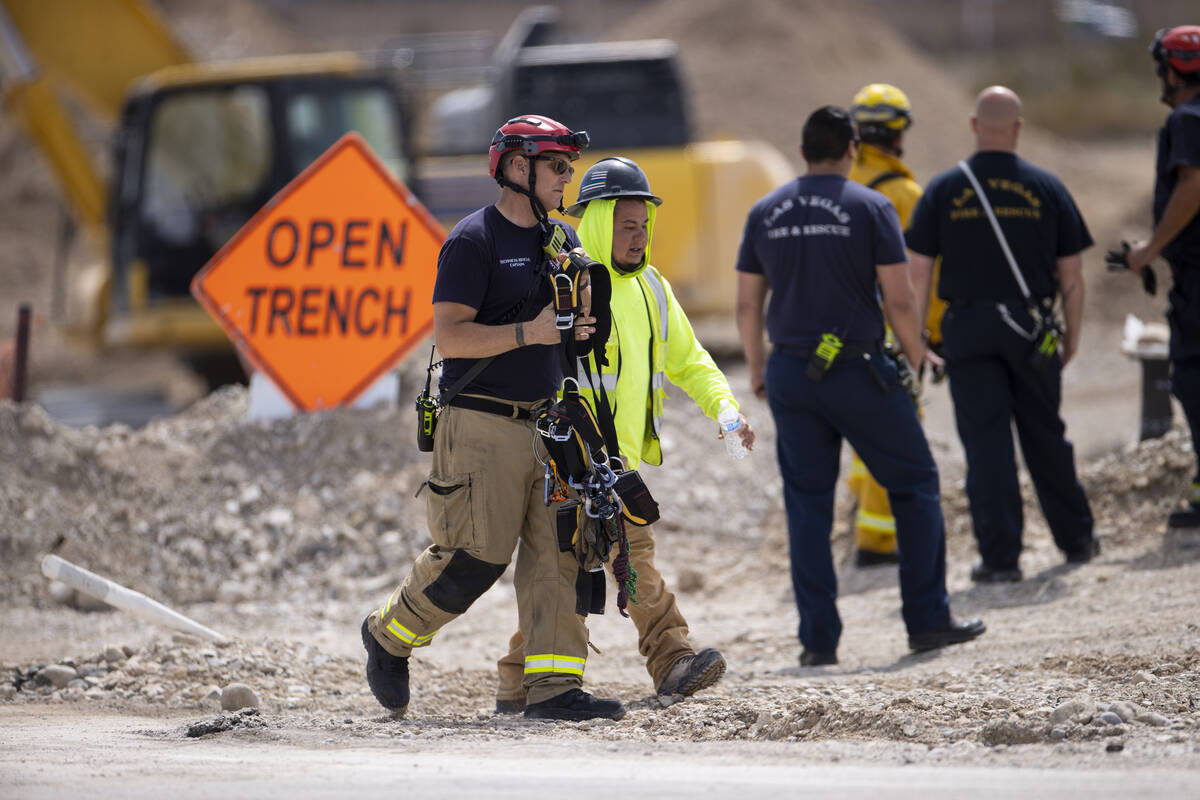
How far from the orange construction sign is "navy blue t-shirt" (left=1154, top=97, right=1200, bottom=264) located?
409 cm

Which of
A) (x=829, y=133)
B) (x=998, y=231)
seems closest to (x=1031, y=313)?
(x=998, y=231)

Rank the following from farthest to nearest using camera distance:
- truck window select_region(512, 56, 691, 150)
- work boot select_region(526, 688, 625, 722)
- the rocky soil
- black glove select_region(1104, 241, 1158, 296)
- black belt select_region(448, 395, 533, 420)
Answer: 1. truck window select_region(512, 56, 691, 150)
2. black glove select_region(1104, 241, 1158, 296)
3. work boot select_region(526, 688, 625, 722)
4. black belt select_region(448, 395, 533, 420)
5. the rocky soil

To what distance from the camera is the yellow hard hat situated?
23.6ft

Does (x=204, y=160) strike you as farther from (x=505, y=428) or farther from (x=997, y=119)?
(x=505, y=428)

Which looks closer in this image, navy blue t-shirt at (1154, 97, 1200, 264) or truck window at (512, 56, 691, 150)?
navy blue t-shirt at (1154, 97, 1200, 264)

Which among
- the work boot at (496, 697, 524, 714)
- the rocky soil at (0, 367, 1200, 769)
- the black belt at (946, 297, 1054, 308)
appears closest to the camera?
the rocky soil at (0, 367, 1200, 769)

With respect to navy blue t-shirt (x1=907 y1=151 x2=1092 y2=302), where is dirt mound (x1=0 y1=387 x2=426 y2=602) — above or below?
→ below

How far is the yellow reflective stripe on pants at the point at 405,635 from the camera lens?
5.05 m

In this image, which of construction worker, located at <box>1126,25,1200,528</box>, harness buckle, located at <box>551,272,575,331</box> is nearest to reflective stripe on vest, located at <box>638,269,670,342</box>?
harness buckle, located at <box>551,272,575,331</box>

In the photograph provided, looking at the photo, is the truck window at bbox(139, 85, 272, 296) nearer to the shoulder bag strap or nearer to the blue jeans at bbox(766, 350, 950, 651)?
the shoulder bag strap

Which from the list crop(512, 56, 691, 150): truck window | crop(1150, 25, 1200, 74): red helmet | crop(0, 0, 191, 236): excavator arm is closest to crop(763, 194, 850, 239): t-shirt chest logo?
crop(1150, 25, 1200, 74): red helmet

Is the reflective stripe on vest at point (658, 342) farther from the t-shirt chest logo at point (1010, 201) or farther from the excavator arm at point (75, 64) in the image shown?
the excavator arm at point (75, 64)

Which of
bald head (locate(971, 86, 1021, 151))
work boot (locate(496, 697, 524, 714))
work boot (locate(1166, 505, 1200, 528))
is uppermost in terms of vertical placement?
bald head (locate(971, 86, 1021, 151))

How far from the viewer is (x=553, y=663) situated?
505 centimetres
